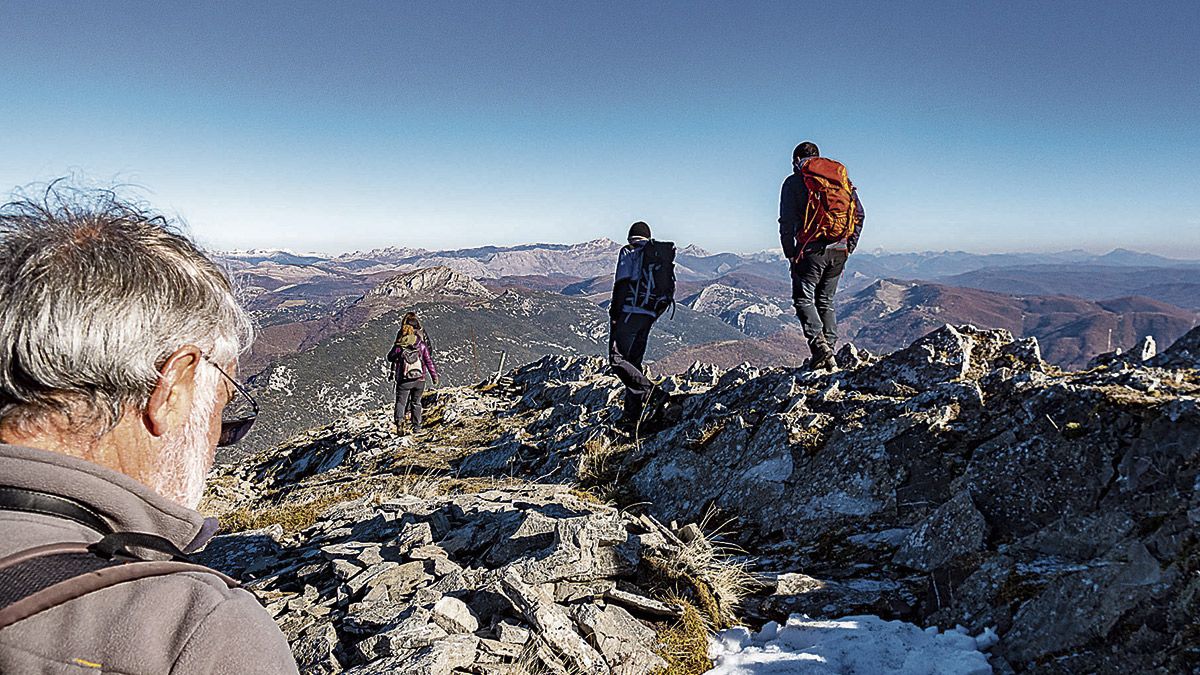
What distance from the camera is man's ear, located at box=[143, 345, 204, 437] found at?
7.42 ft

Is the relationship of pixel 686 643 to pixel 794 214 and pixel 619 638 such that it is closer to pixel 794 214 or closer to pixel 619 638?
pixel 619 638

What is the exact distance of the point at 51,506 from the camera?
68.7 inches

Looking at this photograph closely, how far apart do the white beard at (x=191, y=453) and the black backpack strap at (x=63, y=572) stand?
2.36 feet

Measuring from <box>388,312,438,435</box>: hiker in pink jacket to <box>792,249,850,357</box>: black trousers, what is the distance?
1111cm

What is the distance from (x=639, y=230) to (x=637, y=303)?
1381mm

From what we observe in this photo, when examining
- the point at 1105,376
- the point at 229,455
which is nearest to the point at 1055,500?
the point at 1105,376

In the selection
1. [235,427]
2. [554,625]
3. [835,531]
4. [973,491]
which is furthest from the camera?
[835,531]

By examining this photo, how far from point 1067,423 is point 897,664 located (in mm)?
3444

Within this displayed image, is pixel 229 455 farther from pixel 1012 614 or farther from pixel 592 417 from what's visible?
pixel 1012 614

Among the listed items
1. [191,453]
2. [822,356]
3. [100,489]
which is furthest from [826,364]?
[100,489]

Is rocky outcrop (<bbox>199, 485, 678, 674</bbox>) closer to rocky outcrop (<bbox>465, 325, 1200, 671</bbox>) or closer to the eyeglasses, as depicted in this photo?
rocky outcrop (<bbox>465, 325, 1200, 671</bbox>)

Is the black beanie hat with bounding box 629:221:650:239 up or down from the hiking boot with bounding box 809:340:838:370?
up

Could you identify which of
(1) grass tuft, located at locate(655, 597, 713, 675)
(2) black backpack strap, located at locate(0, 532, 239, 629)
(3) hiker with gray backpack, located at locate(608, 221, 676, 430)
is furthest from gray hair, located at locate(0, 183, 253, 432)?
(3) hiker with gray backpack, located at locate(608, 221, 676, 430)

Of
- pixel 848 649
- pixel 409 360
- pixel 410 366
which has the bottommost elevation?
pixel 848 649
